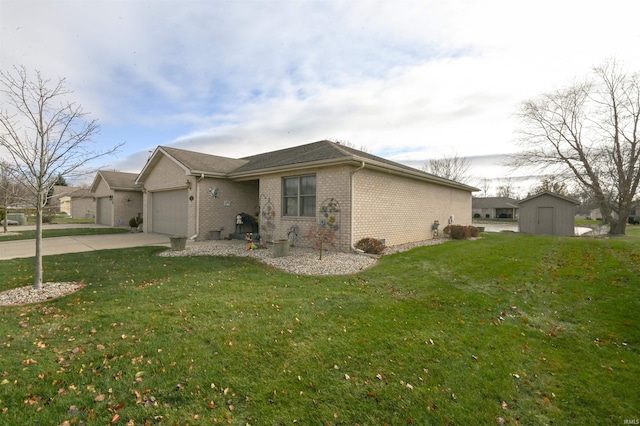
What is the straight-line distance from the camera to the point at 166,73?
10469mm

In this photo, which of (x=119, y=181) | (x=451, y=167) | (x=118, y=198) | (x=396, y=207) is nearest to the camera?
(x=396, y=207)

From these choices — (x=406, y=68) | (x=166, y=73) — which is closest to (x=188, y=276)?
(x=166, y=73)

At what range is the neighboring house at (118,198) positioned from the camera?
71.5 ft

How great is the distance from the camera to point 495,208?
54.6m

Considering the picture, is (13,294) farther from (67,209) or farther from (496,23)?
(67,209)

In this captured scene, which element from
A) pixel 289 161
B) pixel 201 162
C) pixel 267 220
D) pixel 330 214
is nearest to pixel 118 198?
pixel 201 162

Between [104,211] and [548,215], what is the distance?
34170 mm

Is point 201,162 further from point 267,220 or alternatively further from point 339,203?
point 339,203

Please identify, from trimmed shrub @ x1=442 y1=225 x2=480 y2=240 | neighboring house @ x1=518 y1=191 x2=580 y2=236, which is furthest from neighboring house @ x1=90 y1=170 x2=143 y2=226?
neighboring house @ x1=518 y1=191 x2=580 y2=236

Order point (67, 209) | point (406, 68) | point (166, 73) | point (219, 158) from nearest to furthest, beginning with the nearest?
point (406, 68) → point (166, 73) → point (219, 158) → point (67, 209)

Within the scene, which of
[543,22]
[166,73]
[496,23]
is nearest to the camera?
[496,23]

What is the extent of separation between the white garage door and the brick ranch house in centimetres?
5

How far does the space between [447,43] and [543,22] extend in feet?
7.73

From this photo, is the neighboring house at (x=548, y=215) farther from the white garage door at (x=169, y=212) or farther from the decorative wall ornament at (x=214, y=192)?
the white garage door at (x=169, y=212)
